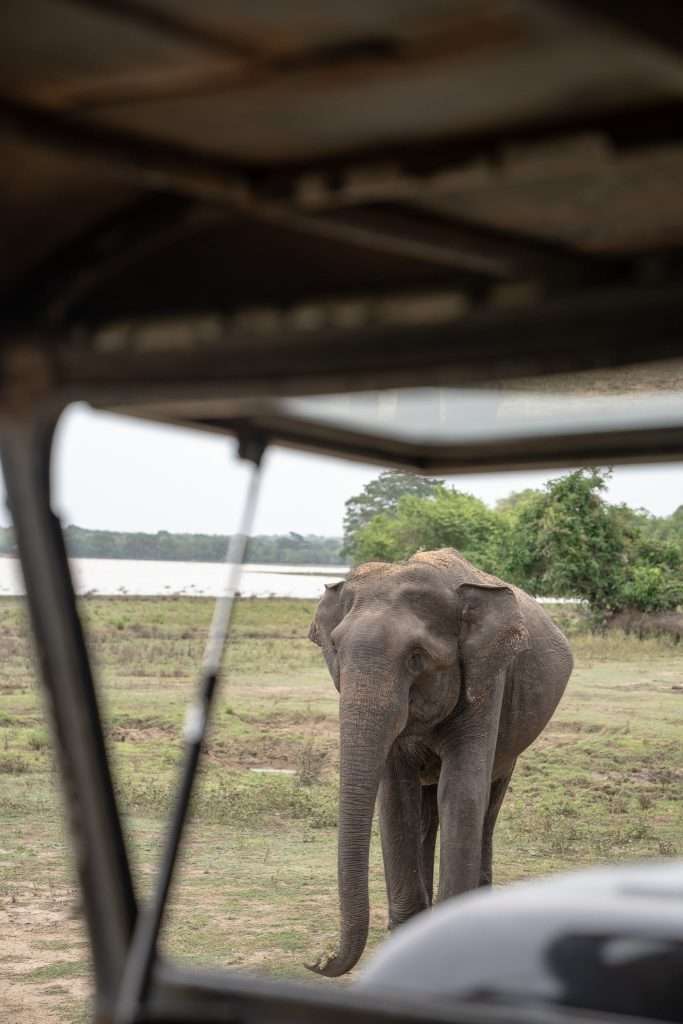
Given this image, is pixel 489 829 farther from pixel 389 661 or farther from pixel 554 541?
pixel 554 541

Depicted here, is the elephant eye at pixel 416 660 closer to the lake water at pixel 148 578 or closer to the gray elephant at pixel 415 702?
the gray elephant at pixel 415 702

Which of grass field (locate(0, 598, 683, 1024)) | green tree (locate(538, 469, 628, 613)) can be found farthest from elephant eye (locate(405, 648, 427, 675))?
green tree (locate(538, 469, 628, 613))

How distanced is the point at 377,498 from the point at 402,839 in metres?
10.5

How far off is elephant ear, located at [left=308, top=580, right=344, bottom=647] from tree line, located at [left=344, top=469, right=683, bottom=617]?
7.83 m

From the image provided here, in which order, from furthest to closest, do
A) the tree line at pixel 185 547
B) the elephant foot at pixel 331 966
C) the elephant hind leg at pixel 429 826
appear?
the tree line at pixel 185 547 → the elephant hind leg at pixel 429 826 → the elephant foot at pixel 331 966

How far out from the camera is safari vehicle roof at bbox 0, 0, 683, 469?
1448 millimetres

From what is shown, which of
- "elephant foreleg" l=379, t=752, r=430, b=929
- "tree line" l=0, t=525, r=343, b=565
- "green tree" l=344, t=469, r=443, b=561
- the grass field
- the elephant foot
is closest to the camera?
the elephant foot

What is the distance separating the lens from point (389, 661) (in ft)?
26.5

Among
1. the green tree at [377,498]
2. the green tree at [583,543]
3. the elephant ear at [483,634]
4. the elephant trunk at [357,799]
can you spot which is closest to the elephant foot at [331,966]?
the elephant trunk at [357,799]

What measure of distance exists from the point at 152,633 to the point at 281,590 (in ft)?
6.33

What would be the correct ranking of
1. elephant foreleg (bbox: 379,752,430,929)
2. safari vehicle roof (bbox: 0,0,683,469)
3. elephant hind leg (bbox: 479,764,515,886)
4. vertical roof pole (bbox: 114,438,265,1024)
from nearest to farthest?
safari vehicle roof (bbox: 0,0,683,469), vertical roof pole (bbox: 114,438,265,1024), elephant foreleg (bbox: 379,752,430,929), elephant hind leg (bbox: 479,764,515,886)

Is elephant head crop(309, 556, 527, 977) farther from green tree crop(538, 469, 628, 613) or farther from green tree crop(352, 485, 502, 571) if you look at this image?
green tree crop(538, 469, 628, 613)

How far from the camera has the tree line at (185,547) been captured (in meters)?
19.8

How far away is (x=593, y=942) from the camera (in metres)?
1.88
